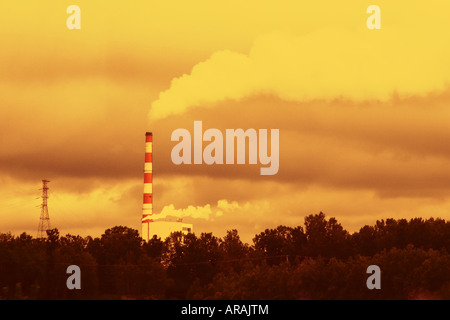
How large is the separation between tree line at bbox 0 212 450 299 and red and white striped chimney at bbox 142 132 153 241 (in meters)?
3.03

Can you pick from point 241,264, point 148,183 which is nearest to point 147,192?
point 148,183

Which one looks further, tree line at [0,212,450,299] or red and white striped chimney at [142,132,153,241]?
red and white striped chimney at [142,132,153,241]

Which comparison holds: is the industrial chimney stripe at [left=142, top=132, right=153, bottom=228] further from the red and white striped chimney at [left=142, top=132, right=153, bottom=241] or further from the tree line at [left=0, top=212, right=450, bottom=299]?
the tree line at [left=0, top=212, right=450, bottom=299]

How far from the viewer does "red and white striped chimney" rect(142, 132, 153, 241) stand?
401 ft

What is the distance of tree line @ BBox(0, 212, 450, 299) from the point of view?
97438 millimetres

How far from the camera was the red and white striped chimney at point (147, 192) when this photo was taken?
401ft

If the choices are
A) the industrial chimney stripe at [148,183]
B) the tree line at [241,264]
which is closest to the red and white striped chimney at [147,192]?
the industrial chimney stripe at [148,183]

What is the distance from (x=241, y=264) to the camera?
11850 cm

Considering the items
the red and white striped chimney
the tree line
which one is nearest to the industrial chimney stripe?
the red and white striped chimney

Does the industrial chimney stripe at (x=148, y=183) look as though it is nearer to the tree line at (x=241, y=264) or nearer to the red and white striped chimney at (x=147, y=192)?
the red and white striped chimney at (x=147, y=192)

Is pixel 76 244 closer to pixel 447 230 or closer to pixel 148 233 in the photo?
pixel 148 233

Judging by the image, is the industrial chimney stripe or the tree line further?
the industrial chimney stripe

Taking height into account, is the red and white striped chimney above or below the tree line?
above
